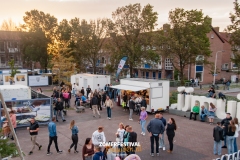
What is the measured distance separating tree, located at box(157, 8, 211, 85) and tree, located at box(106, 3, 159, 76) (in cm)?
523

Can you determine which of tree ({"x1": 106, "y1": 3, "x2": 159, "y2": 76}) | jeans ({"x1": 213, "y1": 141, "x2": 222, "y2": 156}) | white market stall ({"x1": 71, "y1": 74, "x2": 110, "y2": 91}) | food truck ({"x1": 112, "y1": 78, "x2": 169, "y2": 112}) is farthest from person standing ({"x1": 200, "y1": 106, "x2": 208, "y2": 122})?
tree ({"x1": 106, "y1": 3, "x2": 159, "y2": 76})

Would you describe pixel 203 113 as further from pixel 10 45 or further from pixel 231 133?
pixel 10 45

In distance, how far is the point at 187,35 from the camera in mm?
22797

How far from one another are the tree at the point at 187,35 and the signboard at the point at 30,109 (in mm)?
14158

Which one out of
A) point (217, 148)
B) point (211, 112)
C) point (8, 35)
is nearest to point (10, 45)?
point (8, 35)

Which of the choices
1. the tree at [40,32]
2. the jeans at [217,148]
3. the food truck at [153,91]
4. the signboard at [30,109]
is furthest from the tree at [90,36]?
the jeans at [217,148]

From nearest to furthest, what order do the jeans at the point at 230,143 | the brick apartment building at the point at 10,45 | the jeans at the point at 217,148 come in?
1. the jeans at the point at 230,143
2. the jeans at the point at 217,148
3. the brick apartment building at the point at 10,45

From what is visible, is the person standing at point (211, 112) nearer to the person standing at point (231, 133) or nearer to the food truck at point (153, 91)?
the food truck at point (153, 91)

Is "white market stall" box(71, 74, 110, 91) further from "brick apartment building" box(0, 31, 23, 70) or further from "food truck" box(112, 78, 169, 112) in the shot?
"brick apartment building" box(0, 31, 23, 70)

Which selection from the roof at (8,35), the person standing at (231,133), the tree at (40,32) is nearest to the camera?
the person standing at (231,133)

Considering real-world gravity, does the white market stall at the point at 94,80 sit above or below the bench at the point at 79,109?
above

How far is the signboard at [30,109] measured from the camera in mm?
13086

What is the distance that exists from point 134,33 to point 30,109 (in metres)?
19.1

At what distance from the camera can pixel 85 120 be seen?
50.7 ft
